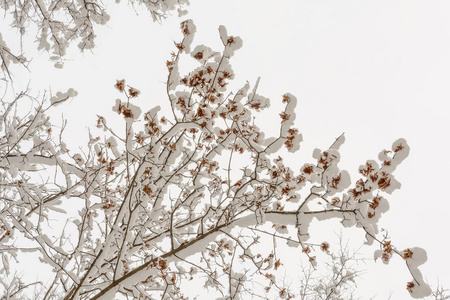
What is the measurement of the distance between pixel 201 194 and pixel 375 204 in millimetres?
1893

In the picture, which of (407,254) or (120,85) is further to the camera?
(120,85)

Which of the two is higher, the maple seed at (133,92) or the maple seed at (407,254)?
the maple seed at (133,92)

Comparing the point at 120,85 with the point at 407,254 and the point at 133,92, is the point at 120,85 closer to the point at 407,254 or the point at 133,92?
the point at 133,92

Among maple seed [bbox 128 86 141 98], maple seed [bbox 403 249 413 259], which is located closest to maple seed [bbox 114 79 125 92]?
maple seed [bbox 128 86 141 98]

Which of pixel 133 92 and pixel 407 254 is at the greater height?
pixel 133 92

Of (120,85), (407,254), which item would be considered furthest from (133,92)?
(407,254)

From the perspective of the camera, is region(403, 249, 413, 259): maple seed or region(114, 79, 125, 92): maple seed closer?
region(403, 249, 413, 259): maple seed

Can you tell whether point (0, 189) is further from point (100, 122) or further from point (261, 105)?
point (261, 105)

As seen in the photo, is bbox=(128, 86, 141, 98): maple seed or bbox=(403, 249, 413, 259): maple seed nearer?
bbox=(403, 249, 413, 259): maple seed

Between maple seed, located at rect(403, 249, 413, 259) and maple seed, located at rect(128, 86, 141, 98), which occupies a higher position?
maple seed, located at rect(128, 86, 141, 98)

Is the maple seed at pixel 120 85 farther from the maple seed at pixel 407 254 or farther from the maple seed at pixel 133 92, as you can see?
the maple seed at pixel 407 254

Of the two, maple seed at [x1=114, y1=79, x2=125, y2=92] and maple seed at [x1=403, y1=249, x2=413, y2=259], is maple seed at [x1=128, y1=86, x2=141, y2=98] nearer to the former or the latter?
maple seed at [x1=114, y1=79, x2=125, y2=92]

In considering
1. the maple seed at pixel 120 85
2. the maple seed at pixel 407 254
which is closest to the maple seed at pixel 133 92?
the maple seed at pixel 120 85

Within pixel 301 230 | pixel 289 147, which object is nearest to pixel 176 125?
pixel 289 147
